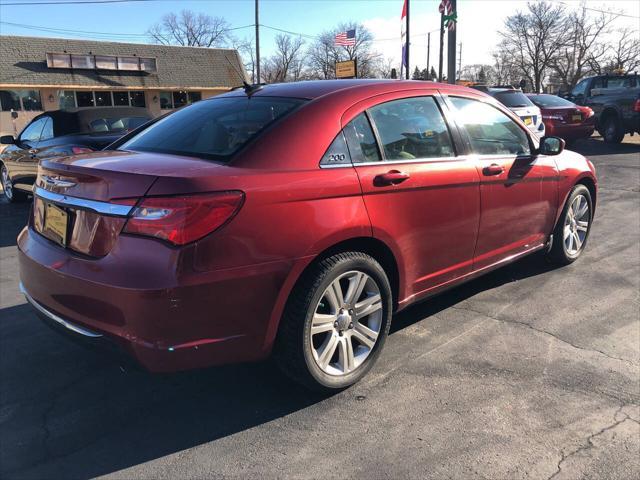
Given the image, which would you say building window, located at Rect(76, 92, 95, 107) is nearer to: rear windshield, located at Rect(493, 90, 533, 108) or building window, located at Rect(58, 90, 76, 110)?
building window, located at Rect(58, 90, 76, 110)

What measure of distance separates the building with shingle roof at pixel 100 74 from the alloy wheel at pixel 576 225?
26.6 metres

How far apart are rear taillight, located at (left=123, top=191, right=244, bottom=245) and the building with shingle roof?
28.4 m

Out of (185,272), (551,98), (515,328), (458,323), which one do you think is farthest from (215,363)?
(551,98)

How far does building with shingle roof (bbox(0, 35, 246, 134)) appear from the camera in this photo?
30.8m

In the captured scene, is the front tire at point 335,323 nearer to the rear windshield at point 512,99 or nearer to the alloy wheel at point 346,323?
the alloy wheel at point 346,323

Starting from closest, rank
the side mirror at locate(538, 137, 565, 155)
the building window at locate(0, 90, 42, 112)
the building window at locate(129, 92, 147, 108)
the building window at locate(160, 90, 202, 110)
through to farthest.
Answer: the side mirror at locate(538, 137, 565, 155), the building window at locate(0, 90, 42, 112), the building window at locate(129, 92, 147, 108), the building window at locate(160, 90, 202, 110)

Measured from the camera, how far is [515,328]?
3.78 metres

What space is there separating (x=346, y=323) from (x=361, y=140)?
104 centimetres

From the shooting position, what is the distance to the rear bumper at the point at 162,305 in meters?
2.29

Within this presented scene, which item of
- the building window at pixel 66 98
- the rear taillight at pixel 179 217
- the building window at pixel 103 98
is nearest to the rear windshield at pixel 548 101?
the rear taillight at pixel 179 217

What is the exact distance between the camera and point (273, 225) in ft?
8.18

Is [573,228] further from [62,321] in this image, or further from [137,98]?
[137,98]

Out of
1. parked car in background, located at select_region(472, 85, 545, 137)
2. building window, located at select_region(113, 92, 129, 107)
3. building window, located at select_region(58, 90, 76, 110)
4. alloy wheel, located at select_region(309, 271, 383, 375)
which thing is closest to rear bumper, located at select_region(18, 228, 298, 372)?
alloy wheel, located at select_region(309, 271, 383, 375)

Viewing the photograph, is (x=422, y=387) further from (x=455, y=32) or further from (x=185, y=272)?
(x=455, y=32)
